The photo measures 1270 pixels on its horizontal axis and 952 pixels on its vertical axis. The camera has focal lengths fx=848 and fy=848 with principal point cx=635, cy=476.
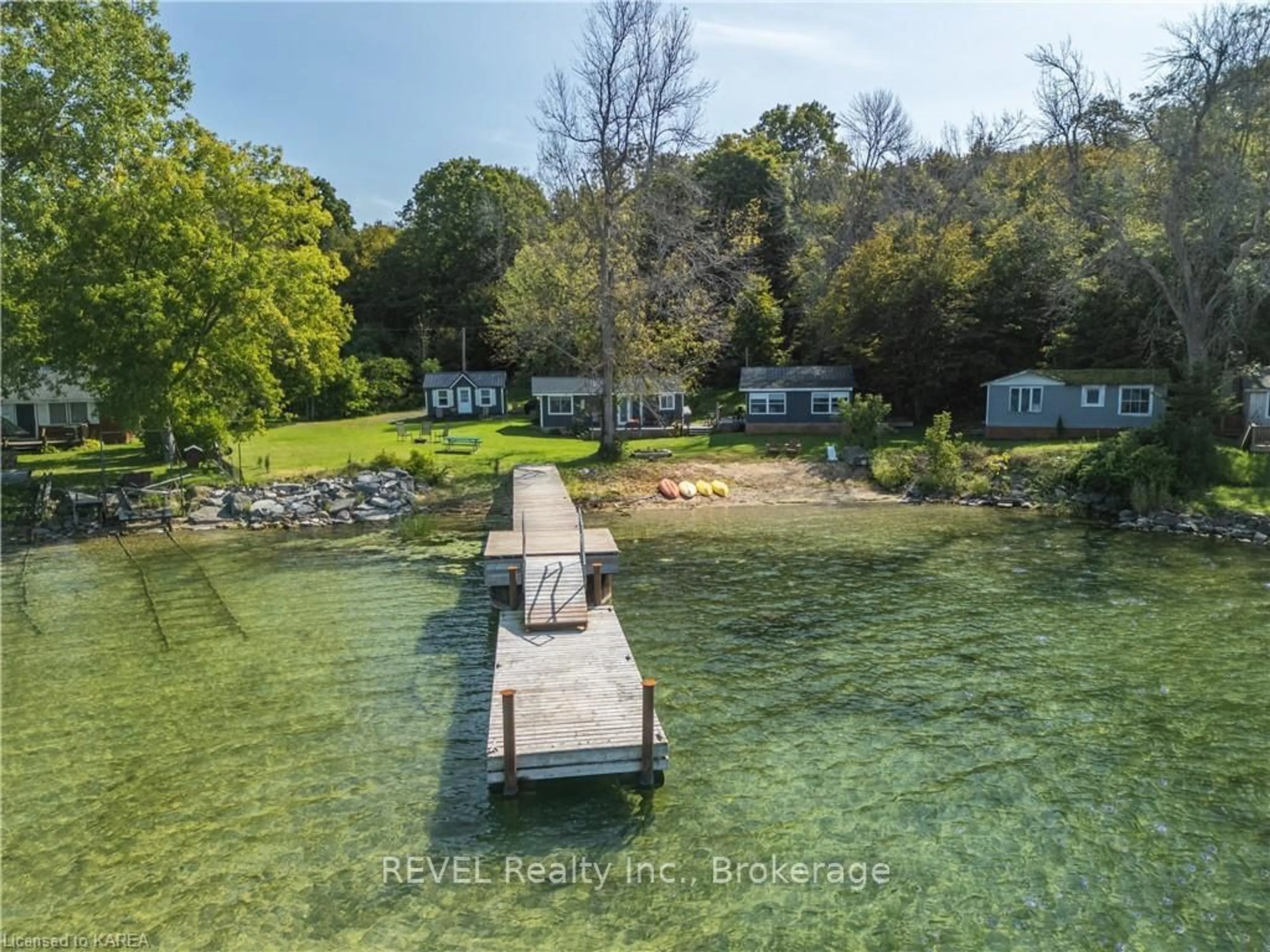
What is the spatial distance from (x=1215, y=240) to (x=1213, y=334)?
4.16 metres

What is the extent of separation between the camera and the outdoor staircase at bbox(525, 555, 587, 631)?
13188mm

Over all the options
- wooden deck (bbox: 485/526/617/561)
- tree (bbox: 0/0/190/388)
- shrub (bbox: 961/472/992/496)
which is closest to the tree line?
tree (bbox: 0/0/190/388)

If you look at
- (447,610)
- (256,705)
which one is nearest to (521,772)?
(256,705)

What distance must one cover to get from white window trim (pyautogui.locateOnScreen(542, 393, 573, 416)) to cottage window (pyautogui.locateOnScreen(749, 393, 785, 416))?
9697 millimetres

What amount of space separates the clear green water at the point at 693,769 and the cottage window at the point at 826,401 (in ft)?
79.8

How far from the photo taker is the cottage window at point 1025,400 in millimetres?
37500

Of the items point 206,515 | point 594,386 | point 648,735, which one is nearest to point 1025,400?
point 594,386

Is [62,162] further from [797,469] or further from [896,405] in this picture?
[896,405]

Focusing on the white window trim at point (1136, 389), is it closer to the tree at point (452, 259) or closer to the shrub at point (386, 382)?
the tree at point (452, 259)

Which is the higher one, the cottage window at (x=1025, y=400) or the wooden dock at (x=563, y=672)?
the cottage window at (x=1025, y=400)

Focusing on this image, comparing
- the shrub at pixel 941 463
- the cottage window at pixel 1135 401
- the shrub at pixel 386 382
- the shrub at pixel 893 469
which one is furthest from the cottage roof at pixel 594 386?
the cottage window at pixel 1135 401

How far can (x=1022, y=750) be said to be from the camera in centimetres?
1088

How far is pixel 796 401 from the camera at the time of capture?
43000 millimetres

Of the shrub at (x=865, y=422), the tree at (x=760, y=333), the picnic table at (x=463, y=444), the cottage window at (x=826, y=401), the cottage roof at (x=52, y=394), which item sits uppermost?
the tree at (x=760, y=333)
